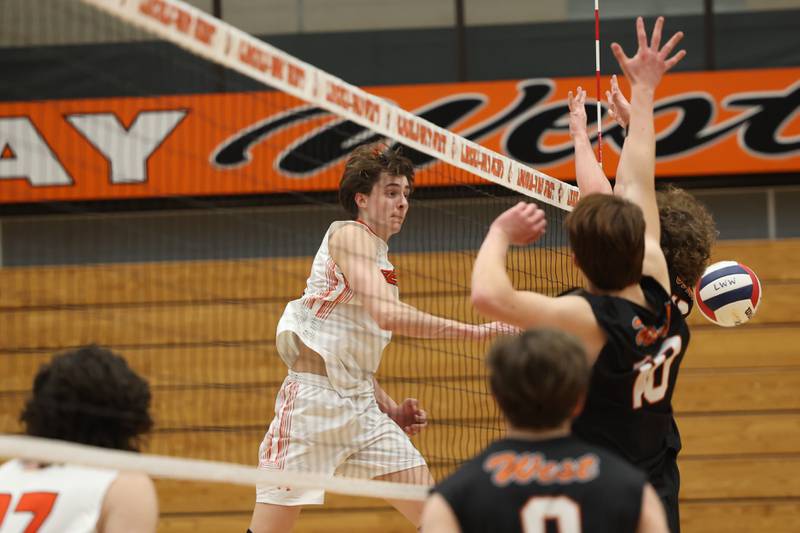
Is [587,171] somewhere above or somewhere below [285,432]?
above

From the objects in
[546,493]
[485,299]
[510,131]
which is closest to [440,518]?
[546,493]

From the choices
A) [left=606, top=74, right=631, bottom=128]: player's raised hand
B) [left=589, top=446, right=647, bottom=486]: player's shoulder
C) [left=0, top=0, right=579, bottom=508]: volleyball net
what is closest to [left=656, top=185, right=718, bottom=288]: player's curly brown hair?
[left=606, top=74, right=631, bottom=128]: player's raised hand

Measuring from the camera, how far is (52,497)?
2.32 metres

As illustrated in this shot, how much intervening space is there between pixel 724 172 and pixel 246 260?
3.44 metres

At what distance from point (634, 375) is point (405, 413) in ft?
5.54

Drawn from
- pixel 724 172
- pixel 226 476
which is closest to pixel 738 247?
pixel 724 172

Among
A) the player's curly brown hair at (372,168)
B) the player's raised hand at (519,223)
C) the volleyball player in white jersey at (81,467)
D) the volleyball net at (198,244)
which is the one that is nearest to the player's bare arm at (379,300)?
the player's curly brown hair at (372,168)

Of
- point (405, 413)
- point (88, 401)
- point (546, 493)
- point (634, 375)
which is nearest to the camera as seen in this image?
point (546, 493)

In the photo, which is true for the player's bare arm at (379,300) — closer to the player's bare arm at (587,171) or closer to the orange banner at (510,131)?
the player's bare arm at (587,171)

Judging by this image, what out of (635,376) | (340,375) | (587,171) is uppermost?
(587,171)

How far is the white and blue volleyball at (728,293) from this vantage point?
15.1 feet

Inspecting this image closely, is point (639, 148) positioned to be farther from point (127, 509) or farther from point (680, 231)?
point (127, 509)

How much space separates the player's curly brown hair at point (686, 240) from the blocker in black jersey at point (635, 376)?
1.40ft

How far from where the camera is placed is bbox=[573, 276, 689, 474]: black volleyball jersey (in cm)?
280
